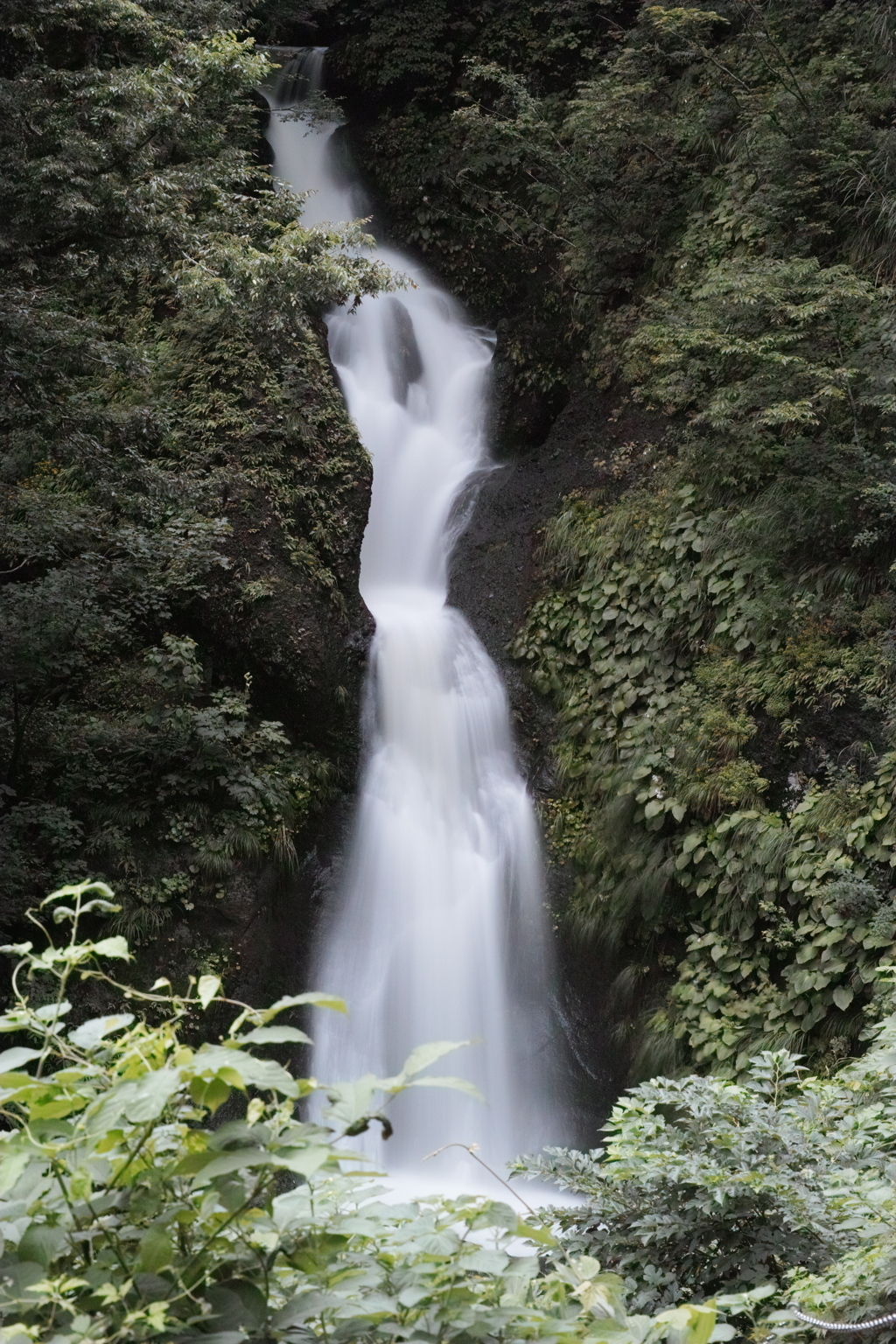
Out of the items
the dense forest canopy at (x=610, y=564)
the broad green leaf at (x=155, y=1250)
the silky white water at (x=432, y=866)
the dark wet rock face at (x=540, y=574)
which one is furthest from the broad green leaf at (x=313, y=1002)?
the dark wet rock face at (x=540, y=574)

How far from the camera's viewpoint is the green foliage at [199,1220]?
1.18 m

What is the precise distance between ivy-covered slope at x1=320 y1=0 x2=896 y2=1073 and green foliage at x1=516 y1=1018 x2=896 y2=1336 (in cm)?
236

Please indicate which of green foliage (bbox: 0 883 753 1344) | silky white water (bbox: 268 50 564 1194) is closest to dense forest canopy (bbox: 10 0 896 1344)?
silky white water (bbox: 268 50 564 1194)

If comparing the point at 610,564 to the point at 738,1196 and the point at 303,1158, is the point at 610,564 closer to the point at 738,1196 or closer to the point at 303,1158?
the point at 738,1196

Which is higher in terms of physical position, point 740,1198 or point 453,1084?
point 453,1084

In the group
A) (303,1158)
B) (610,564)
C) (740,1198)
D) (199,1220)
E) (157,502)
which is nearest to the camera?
(303,1158)

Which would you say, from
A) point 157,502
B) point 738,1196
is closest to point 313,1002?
point 738,1196

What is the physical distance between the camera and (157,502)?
24.8 feet

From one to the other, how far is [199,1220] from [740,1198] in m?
2.24

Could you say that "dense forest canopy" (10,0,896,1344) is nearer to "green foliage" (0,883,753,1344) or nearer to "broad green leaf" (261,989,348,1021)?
"green foliage" (0,883,753,1344)

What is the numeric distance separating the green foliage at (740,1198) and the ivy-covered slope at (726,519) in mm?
2360

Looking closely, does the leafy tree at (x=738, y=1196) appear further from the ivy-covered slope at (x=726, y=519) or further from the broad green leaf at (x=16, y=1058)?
the ivy-covered slope at (x=726, y=519)

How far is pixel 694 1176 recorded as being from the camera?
2.94m

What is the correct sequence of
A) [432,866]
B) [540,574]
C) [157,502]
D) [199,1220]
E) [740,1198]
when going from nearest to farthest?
[199,1220] → [740,1198] → [157,502] → [432,866] → [540,574]
